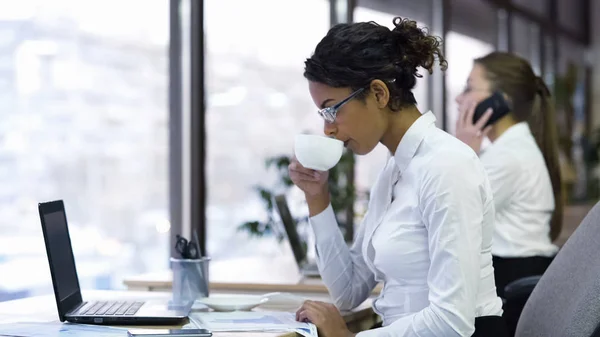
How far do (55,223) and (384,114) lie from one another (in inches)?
30.8

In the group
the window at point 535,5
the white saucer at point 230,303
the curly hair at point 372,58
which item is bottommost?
the white saucer at point 230,303

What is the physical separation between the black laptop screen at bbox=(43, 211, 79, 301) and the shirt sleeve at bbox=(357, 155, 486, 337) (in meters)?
0.74

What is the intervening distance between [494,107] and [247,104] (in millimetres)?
1684

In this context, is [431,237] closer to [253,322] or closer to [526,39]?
[253,322]

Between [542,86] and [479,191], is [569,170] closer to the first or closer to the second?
[542,86]

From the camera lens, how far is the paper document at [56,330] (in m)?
1.81

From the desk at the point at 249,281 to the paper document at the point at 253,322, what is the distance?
0.58 meters

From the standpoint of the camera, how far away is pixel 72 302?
210 centimetres

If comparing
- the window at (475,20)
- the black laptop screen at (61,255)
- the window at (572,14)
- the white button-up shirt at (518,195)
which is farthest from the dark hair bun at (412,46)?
the window at (572,14)

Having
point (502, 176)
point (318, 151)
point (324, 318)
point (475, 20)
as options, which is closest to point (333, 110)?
point (318, 151)

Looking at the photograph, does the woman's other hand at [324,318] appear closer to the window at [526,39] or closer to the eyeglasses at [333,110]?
the eyeglasses at [333,110]

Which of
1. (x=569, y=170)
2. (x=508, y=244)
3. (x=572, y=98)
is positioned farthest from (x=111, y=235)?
(x=572, y=98)

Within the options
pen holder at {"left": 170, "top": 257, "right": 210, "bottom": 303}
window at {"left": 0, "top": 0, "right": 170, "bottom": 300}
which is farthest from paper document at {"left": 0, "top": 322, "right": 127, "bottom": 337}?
window at {"left": 0, "top": 0, "right": 170, "bottom": 300}

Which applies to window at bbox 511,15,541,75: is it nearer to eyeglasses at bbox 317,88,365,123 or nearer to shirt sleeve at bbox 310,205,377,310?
shirt sleeve at bbox 310,205,377,310
